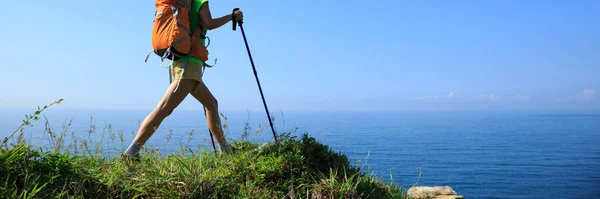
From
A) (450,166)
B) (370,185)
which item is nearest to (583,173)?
(450,166)

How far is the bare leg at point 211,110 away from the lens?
17.5 feet

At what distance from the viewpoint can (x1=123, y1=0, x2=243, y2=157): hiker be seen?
4934 millimetres

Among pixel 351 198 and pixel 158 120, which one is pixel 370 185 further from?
pixel 158 120

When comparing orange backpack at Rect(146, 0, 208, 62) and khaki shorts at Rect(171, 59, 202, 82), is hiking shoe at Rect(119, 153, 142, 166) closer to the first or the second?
khaki shorts at Rect(171, 59, 202, 82)

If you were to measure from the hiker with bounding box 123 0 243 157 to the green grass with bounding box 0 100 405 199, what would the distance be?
0.72ft

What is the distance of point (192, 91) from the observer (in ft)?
17.3

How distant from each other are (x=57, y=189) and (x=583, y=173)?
6191 centimetres

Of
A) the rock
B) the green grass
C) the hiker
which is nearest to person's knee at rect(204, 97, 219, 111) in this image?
the hiker

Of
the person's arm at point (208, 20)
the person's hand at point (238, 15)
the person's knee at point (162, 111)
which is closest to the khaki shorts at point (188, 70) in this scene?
the person's knee at point (162, 111)

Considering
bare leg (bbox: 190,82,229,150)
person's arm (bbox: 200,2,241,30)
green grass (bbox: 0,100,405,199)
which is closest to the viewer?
green grass (bbox: 0,100,405,199)

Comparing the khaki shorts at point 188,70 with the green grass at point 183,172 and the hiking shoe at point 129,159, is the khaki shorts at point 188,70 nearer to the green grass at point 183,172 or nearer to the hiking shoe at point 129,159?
the green grass at point 183,172

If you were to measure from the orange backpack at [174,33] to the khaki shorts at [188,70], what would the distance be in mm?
83

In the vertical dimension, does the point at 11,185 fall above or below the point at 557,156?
above

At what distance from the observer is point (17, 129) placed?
431 centimetres
